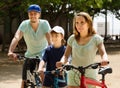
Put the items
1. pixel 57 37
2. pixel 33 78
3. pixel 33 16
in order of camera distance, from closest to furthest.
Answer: pixel 57 37, pixel 33 16, pixel 33 78

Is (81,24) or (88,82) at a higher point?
(81,24)

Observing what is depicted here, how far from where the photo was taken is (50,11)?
27656mm

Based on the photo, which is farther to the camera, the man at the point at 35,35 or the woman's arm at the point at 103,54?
the man at the point at 35,35

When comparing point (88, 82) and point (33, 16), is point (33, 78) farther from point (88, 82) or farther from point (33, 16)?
point (88, 82)

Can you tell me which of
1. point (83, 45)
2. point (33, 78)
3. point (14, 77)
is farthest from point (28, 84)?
point (14, 77)

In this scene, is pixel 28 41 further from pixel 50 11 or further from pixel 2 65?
pixel 50 11

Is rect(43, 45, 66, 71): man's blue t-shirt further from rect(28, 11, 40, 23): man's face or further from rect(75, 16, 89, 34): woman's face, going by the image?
rect(75, 16, 89, 34): woman's face

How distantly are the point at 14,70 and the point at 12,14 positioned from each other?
14.3 metres

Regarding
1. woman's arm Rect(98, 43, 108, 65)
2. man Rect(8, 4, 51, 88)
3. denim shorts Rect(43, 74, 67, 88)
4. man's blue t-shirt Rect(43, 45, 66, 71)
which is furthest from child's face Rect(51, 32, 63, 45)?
man Rect(8, 4, 51, 88)

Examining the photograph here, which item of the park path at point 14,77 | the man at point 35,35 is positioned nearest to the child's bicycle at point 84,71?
the man at point 35,35

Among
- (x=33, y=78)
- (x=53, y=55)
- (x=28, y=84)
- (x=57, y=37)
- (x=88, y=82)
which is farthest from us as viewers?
(x=28, y=84)

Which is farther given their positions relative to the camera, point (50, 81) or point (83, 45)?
point (50, 81)

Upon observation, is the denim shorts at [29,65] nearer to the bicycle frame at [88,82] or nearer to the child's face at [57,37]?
the child's face at [57,37]

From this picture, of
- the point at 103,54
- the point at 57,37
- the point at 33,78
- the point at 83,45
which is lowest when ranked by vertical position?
the point at 33,78
